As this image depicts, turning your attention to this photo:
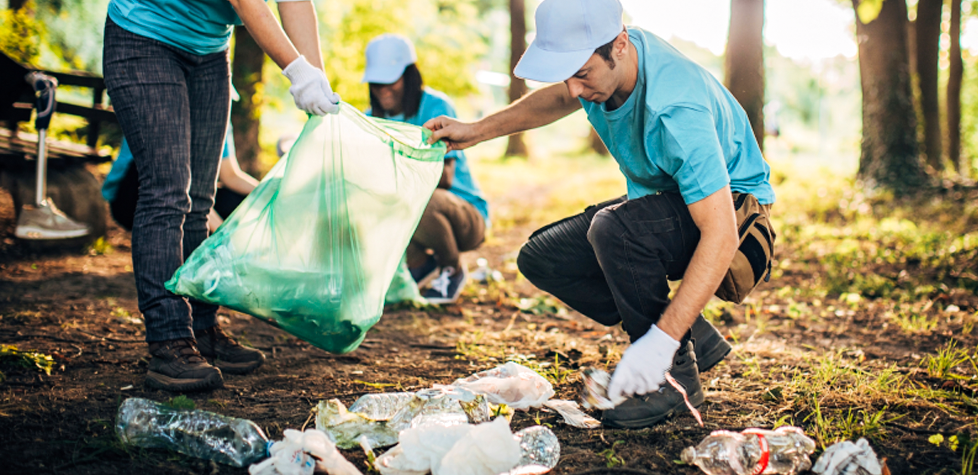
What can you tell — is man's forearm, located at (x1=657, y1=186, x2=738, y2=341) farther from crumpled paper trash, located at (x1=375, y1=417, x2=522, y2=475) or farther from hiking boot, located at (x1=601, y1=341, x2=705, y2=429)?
crumpled paper trash, located at (x1=375, y1=417, x2=522, y2=475)

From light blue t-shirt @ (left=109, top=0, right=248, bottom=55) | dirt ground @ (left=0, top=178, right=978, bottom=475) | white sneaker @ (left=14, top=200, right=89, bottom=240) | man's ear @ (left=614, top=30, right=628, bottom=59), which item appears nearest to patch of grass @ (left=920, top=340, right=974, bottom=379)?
dirt ground @ (left=0, top=178, right=978, bottom=475)

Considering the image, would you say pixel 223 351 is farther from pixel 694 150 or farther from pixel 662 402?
pixel 694 150

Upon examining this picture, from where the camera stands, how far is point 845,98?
7531 centimetres

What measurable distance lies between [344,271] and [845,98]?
85.8 meters

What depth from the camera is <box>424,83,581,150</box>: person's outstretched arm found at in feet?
7.29

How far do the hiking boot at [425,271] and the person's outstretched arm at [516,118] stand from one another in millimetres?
1317

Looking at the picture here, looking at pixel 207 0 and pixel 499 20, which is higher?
pixel 499 20

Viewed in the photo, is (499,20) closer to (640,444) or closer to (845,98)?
(640,444)

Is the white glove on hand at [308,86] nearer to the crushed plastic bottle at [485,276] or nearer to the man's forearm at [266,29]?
the man's forearm at [266,29]

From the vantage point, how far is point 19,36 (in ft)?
17.5

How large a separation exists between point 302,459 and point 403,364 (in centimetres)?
91

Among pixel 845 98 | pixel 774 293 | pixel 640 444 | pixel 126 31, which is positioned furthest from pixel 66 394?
pixel 845 98

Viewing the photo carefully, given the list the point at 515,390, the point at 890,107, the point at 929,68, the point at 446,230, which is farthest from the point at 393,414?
the point at 929,68

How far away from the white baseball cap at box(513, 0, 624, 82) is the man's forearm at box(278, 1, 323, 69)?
730 mm
